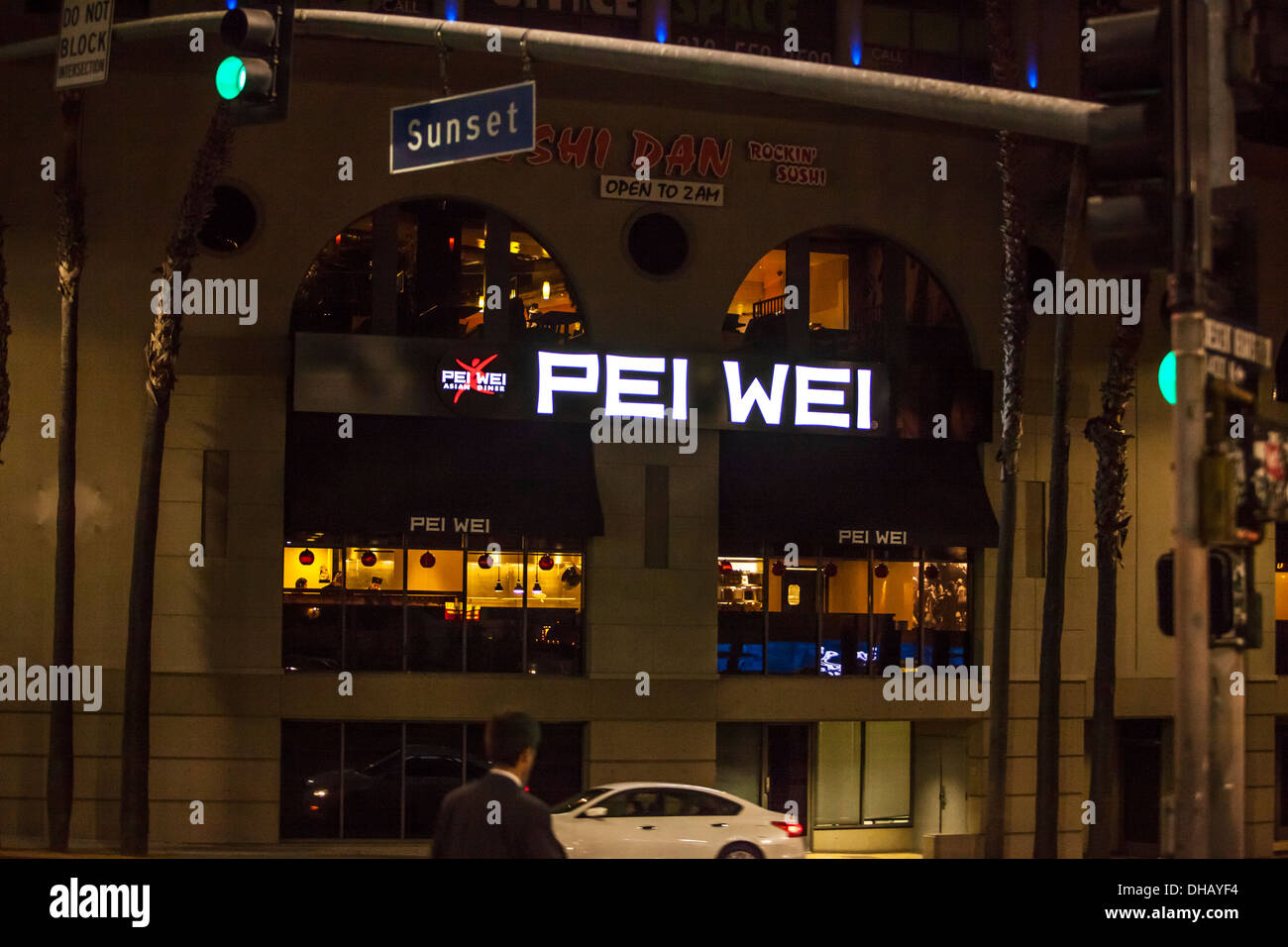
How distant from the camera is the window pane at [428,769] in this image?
71.2 ft

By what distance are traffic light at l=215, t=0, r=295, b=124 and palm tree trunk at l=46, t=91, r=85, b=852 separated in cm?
1077

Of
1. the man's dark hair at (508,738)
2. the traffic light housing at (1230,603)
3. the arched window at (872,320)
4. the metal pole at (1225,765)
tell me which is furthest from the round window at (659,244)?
the man's dark hair at (508,738)

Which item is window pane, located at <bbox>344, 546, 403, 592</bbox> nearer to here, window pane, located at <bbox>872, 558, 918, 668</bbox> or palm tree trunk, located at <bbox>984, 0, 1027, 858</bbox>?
window pane, located at <bbox>872, 558, 918, 668</bbox>

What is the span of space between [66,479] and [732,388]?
9.61 m

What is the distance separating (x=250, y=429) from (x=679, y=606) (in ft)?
22.5

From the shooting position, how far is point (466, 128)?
1072cm

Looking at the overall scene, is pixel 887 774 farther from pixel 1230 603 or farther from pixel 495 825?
pixel 495 825

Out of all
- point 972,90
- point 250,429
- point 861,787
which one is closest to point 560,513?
point 250,429

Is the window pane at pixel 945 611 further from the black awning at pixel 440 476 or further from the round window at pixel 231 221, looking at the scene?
the round window at pixel 231 221

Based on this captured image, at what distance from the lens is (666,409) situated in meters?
22.5

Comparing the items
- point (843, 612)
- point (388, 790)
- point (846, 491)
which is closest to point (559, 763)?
point (388, 790)

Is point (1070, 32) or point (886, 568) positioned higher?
point (1070, 32)

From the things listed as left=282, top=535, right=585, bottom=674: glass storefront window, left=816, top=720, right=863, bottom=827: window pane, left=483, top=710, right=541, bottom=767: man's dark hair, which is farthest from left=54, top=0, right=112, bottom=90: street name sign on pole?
left=816, top=720, right=863, bottom=827: window pane
